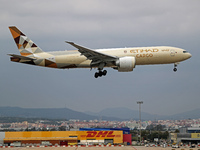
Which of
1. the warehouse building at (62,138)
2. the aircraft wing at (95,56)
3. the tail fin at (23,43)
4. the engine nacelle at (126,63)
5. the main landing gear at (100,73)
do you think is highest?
the tail fin at (23,43)

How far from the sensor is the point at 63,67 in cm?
7062

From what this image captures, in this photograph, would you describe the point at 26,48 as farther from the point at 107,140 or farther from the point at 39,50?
the point at 107,140

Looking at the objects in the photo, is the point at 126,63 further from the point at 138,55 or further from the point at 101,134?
the point at 101,134

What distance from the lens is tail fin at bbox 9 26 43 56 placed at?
7388cm

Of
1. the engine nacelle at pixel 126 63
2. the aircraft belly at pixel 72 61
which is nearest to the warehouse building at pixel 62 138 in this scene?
the aircraft belly at pixel 72 61

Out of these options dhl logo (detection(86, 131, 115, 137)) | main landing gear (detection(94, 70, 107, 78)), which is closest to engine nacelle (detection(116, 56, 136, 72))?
main landing gear (detection(94, 70, 107, 78))

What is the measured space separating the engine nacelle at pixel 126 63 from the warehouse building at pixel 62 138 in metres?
43.6

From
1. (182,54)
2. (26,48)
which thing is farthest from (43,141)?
(182,54)

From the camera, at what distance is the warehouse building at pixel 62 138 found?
105062mm

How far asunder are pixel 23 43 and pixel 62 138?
3989cm

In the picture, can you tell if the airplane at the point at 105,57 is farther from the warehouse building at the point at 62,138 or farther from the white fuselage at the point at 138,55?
the warehouse building at the point at 62,138

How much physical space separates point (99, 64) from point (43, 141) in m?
45.1

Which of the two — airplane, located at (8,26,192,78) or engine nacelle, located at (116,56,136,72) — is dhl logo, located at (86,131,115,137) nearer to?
airplane, located at (8,26,192,78)

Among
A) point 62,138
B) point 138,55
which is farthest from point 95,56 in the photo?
point 62,138
